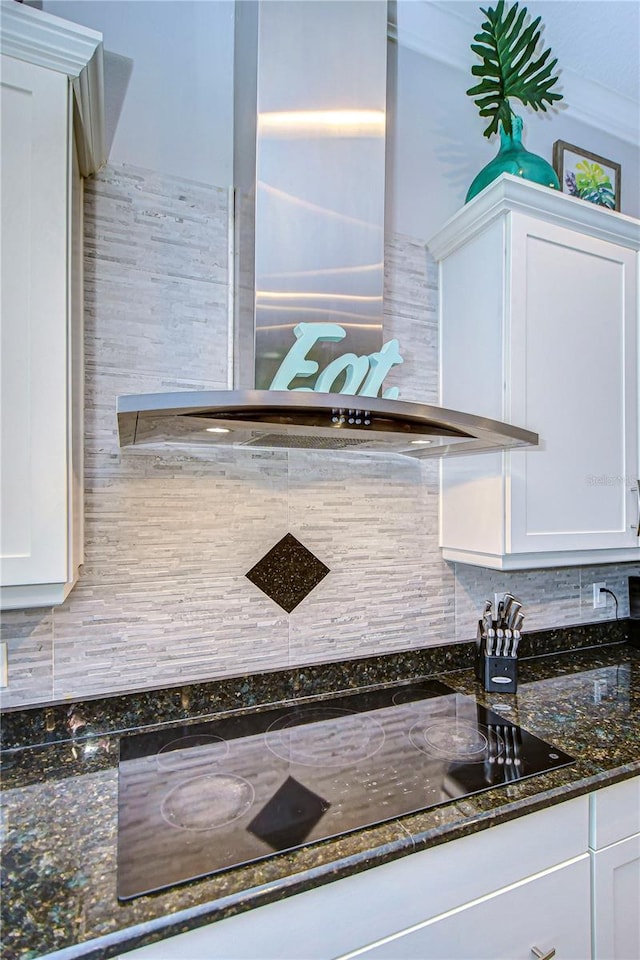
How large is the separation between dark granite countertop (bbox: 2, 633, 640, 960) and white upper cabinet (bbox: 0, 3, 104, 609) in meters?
0.40

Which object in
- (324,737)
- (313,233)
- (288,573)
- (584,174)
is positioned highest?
(584,174)

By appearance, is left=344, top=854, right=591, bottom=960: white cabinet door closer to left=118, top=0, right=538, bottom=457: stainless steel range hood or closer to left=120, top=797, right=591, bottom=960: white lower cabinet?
left=120, top=797, right=591, bottom=960: white lower cabinet

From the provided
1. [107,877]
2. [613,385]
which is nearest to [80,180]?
[107,877]

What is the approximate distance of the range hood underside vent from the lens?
0.88 m

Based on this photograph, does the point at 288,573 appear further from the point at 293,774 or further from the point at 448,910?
the point at 448,910

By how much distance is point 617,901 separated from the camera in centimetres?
112

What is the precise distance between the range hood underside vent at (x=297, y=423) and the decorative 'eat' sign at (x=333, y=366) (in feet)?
0.30

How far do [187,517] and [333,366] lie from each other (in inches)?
21.7

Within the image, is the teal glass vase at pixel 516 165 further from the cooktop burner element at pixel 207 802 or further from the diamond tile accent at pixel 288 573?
the cooktop burner element at pixel 207 802

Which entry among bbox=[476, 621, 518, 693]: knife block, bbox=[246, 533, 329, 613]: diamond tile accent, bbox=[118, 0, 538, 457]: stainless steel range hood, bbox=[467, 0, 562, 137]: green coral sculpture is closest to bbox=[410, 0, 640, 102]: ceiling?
bbox=[467, 0, 562, 137]: green coral sculpture

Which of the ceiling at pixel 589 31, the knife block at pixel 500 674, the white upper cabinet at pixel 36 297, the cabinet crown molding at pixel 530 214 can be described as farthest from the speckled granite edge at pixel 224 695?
the ceiling at pixel 589 31

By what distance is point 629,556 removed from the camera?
63.2 inches

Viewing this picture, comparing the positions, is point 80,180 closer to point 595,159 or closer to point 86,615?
point 86,615

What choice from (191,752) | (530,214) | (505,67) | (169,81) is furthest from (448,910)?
(505,67)
